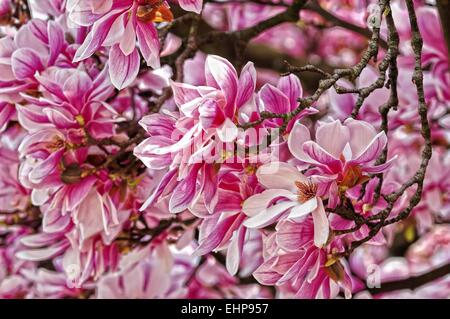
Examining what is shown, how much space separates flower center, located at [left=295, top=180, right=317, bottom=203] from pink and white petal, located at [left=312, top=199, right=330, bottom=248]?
0.02 m

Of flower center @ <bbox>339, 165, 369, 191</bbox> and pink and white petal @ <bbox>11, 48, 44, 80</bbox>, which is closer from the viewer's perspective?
flower center @ <bbox>339, 165, 369, 191</bbox>

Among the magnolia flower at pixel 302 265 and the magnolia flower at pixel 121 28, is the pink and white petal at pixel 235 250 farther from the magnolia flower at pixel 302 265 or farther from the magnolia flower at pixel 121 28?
the magnolia flower at pixel 121 28

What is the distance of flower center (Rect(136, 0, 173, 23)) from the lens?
0.74 m

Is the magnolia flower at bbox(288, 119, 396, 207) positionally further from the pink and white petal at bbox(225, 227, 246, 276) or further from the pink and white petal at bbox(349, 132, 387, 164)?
the pink and white petal at bbox(225, 227, 246, 276)

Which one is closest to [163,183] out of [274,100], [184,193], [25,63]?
[184,193]

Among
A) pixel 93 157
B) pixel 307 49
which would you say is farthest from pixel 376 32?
pixel 307 49

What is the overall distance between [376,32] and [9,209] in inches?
27.7

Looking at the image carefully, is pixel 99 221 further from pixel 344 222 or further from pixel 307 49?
pixel 307 49

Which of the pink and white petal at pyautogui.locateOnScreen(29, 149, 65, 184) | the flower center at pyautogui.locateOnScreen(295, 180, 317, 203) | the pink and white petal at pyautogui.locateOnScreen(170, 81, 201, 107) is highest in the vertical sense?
the pink and white petal at pyautogui.locateOnScreen(170, 81, 201, 107)

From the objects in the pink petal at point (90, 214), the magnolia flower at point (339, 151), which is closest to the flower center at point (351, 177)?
the magnolia flower at point (339, 151)

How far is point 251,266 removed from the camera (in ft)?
5.55

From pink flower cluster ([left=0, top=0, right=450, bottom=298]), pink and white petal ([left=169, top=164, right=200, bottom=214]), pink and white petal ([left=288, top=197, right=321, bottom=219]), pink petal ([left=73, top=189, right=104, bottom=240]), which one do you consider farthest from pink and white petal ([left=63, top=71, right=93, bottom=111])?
pink and white petal ([left=288, top=197, right=321, bottom=219])

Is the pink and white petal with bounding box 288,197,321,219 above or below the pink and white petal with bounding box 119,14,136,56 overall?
below

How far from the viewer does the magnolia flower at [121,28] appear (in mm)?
723
